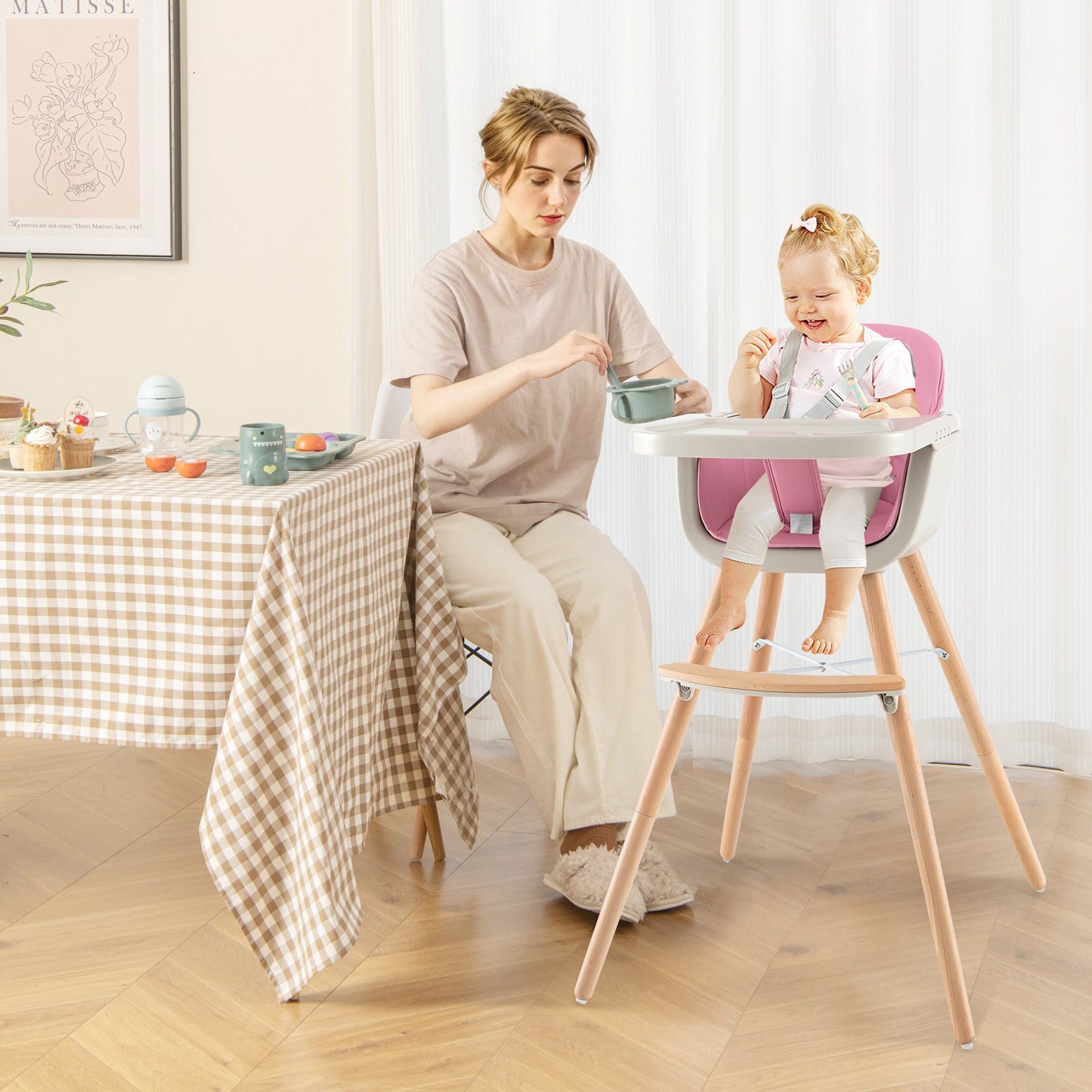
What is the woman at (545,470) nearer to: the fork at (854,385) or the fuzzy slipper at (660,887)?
the fuzzy slipper at (660,887)

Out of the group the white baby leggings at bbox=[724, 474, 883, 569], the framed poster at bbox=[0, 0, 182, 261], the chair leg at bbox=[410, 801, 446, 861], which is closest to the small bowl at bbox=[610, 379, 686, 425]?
the white baby leggings at bbox=[724, 474, 883, 569]

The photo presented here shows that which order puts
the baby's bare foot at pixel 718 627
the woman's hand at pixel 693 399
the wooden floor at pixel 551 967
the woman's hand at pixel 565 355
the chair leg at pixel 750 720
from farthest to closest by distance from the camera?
1. the woman's hand at pixel 693 399
2. the chair leg at pixel 750 720
3. the woman's hand at pixel 565 355
4. the baby's bare foot at pixel 718 627
5. the wooden floor at pixel 551 967

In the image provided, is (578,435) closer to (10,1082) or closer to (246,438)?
(246,438)

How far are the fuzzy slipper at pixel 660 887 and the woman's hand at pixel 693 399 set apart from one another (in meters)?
0.77

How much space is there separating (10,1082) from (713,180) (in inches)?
81.9

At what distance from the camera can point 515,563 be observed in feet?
6.78

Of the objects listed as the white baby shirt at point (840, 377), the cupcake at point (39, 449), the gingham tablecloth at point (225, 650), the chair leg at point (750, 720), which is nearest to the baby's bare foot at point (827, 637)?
the white baby shirt at point (840, 377)

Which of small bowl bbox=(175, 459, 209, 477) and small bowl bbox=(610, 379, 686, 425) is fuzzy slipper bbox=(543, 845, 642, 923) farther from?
small bowl bbox=(175, 459, 209, 477)

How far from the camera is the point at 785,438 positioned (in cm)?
149

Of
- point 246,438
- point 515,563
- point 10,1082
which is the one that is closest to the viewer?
point 10,1082

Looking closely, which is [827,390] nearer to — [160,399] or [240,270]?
[160,399]

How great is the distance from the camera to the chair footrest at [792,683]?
1552 millimetres

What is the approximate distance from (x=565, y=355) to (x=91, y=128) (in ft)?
5.64

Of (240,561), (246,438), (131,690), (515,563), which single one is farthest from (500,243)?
(131,690)
